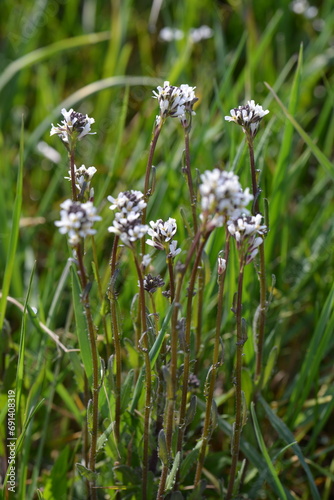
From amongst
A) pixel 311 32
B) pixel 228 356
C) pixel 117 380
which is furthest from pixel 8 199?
pixel 311 32

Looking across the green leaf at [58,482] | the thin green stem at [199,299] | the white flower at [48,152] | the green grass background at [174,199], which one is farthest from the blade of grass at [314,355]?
the white flower at [48,152]

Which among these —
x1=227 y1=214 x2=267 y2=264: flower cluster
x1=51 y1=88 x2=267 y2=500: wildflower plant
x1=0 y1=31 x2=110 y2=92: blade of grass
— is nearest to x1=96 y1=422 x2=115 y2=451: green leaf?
A: x1=51 y1=88 x2=267 y2=500: wildflower plant

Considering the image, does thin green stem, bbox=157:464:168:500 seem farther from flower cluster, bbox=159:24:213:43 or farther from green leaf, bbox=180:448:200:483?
flower cluster, bbox=159:24:213:43

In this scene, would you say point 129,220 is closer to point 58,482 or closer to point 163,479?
point 163,479

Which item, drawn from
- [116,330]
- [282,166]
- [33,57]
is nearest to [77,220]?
[116,330]

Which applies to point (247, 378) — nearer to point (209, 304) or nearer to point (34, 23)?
point (209, 304)

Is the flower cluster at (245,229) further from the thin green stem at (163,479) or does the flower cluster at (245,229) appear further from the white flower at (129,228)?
the thin green stem at (163,479)
